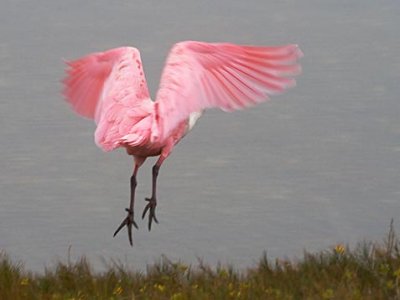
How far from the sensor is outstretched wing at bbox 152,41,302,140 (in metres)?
4.91

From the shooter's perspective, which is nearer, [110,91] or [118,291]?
[118,291]

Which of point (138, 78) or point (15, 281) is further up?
point (138, 78)

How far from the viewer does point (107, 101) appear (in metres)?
5.25

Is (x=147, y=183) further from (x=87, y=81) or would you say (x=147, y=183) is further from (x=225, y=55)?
(x=225, y=55)

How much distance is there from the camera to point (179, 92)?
5.00m

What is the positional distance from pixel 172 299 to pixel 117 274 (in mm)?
654

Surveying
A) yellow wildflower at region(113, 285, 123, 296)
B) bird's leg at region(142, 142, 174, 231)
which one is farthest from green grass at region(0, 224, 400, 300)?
bird's leg at region(142, 142, 174, 231)

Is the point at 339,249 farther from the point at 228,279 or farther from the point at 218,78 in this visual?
the point at 218,78

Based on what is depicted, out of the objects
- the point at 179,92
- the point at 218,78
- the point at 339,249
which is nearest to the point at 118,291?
the point at 339,249

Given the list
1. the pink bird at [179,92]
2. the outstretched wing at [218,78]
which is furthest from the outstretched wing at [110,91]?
the outstretched wing at [218,78]

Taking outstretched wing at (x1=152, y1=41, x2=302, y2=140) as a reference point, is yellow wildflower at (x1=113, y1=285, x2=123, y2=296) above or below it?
below

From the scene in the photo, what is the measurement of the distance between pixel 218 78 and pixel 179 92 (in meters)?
0.22

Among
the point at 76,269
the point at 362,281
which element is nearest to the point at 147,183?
the point at 76,269

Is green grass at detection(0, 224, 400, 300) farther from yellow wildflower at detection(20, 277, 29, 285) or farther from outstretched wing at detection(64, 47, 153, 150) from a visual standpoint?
outstretched wing at detection(64, 47, 153, 150)
